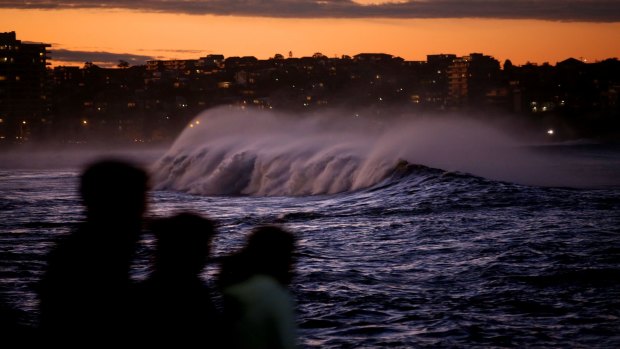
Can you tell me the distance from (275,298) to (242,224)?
15.9 meters

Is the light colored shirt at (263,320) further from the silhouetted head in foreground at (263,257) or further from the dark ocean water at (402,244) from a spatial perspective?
the dark ocean water at (402,244)

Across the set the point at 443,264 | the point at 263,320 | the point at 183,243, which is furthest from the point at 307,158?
the point at 263,320

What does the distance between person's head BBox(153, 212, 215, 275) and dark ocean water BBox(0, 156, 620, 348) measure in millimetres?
569

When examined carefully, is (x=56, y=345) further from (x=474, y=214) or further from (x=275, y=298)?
(x=474, y=214)

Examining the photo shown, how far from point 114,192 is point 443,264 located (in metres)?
8.86

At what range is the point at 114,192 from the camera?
3.41 meters

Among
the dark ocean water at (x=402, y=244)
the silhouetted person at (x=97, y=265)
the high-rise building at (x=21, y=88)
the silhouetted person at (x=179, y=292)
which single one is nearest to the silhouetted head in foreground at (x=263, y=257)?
the silhouetted person at (x=179, y=292)

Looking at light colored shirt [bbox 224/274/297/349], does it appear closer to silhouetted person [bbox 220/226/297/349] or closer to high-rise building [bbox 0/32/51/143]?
silhouetted person [bbox 220/226/297/349]

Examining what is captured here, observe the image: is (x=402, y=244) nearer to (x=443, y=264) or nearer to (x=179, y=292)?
(x=443, y=264)

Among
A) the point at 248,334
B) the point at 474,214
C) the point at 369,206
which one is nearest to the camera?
the point at 248,334

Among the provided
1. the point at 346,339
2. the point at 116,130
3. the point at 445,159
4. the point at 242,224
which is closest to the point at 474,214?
the point at 242,224

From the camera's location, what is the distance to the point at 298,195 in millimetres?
30469

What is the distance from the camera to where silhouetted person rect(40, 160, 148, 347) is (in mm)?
3027

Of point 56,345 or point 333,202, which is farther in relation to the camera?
point 333,202
